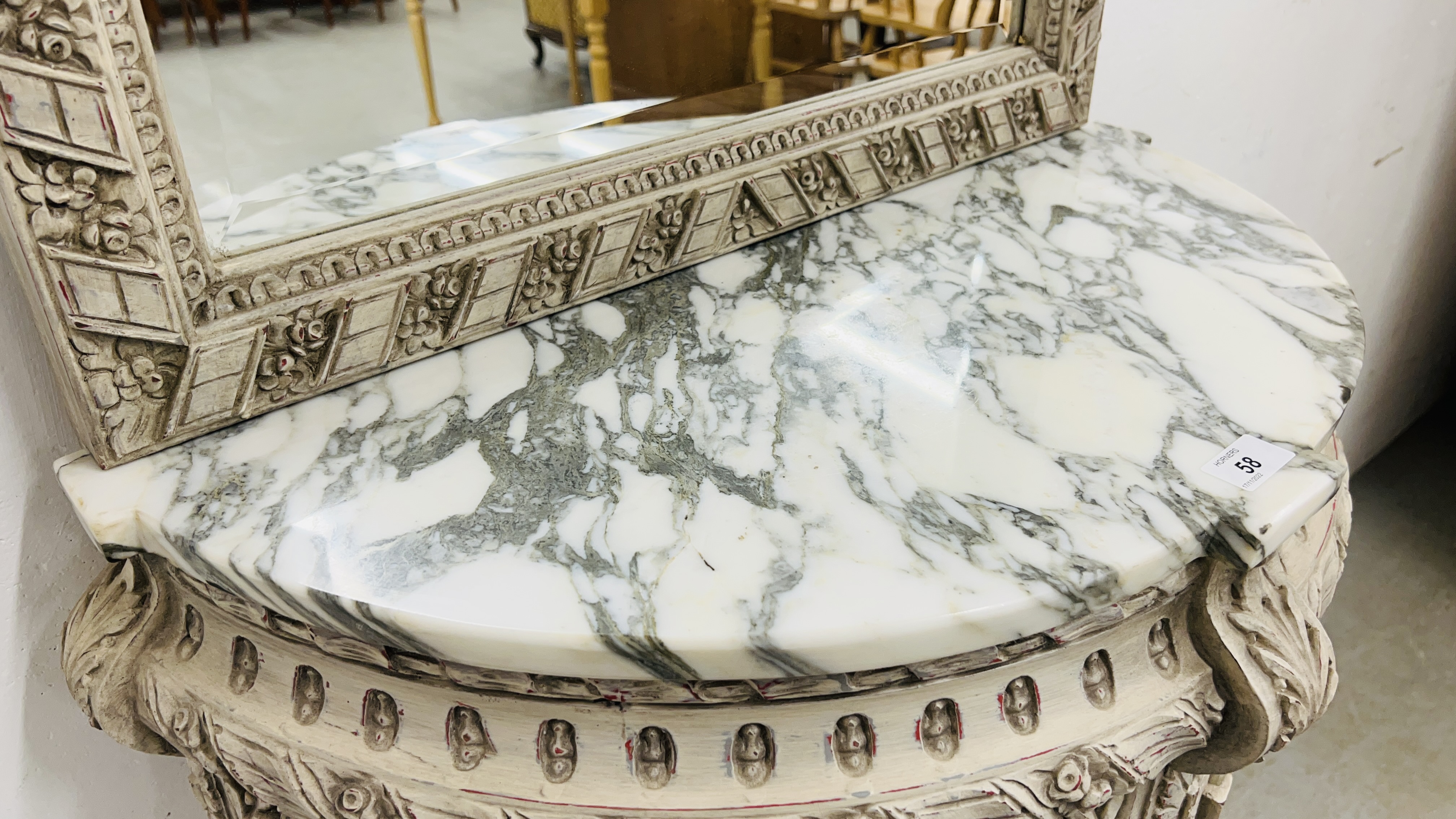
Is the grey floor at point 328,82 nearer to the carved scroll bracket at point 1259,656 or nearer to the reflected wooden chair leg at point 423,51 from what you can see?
the reflected wooden chair leg at point 423,51

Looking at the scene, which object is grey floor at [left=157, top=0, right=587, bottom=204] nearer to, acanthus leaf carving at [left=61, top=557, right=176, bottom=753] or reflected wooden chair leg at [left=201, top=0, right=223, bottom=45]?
reflected wooden chair leg at [left=201, top=0, right=223, bottom=45]

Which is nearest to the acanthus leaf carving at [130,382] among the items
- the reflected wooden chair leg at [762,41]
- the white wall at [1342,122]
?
the reflected wooden chair leg at [762,41]

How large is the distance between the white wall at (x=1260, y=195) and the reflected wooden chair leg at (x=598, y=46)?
408mm

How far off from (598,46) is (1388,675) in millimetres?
1636

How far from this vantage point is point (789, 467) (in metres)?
0.60

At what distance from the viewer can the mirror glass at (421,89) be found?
59 centimetres

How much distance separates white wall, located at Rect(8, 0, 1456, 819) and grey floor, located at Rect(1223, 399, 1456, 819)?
125 mm

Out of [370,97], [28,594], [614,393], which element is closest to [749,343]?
[614,393]

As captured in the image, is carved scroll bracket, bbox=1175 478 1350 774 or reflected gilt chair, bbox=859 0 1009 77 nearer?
carved scroll bracket, bbox=1175 478 1350 774

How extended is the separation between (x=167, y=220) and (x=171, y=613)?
0.84 ft

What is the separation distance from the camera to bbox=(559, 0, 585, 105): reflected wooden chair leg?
69 cm

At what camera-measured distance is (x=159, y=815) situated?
2.95ft

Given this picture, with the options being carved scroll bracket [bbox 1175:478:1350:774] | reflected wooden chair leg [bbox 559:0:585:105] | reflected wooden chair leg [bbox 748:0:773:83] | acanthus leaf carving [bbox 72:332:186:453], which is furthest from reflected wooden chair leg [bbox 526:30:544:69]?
carved scroll bracket [bbox 1175:478:1350:774]

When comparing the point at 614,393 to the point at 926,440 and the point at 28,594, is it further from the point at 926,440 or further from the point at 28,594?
the point at 28,594
